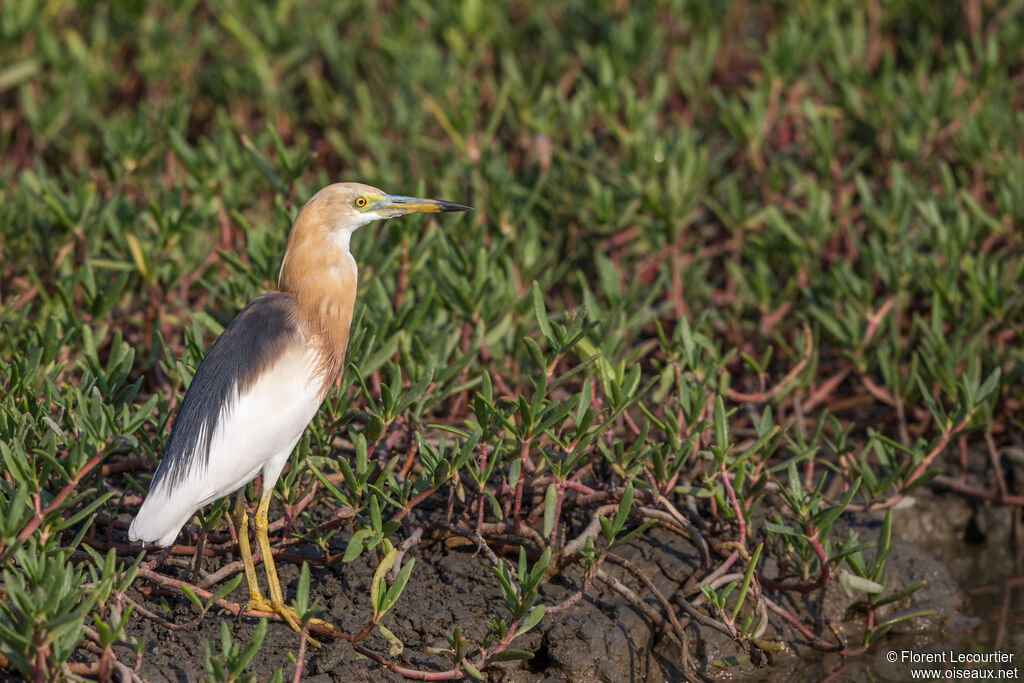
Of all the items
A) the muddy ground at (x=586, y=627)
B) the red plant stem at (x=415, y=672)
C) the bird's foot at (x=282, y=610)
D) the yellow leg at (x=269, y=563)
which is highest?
the yellow leg at (x=269, y=563)

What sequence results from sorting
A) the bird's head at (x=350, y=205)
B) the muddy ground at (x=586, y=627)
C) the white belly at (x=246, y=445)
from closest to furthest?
the white belly at (x=246, y=445), the muddy ground at (x=586, y=627), the bird's head at (x=350, y=205)

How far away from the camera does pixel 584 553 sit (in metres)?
3.82

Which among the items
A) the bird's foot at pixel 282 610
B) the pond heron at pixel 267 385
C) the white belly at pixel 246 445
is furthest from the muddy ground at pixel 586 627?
the white belly at pixel 246 445

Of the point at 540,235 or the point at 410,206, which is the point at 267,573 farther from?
the point at 540,235

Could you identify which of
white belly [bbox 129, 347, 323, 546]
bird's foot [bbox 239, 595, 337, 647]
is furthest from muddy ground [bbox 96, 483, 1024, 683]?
white belly [bbox 129, 347, 323, 546]

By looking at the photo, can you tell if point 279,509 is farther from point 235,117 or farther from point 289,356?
point 235,117

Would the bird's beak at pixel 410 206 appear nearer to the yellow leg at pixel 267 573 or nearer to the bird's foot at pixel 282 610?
the yellow leg at pixel 267 573

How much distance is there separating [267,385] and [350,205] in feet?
2.46

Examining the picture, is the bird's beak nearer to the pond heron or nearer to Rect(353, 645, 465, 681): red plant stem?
the pond heron

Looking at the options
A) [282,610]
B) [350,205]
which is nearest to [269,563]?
[282,610]

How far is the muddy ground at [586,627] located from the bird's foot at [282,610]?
0.07 metres

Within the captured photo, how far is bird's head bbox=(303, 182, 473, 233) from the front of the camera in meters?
4.07

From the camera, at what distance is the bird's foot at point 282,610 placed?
378 centimetres

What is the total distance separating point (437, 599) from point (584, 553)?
0.60 metres
